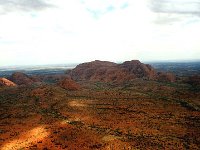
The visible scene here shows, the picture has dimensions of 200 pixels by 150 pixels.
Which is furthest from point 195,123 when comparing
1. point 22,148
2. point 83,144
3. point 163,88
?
point 163,88

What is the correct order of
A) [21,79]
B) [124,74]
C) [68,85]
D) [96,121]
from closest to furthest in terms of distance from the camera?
[96,121] < [68,85] < [21,79] < [124,74]

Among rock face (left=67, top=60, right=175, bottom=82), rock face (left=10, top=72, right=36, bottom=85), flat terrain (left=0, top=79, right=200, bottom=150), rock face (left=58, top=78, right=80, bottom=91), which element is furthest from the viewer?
rock face (left=67, top=60, right=175, bottom=82)

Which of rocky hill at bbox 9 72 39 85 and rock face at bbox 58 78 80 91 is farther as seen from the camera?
rocky hill at bbox 9 72 39 85

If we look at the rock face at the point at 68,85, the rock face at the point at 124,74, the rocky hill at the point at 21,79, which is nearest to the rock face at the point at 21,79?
the rocky hill at the point at 21,79

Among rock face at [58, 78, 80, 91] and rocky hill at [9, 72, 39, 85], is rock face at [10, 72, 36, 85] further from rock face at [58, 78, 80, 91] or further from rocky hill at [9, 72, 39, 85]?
rock face at [58, 78, 80, 91]

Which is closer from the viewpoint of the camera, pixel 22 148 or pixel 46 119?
pixel 22 148

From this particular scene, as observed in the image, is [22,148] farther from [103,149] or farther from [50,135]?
[103,149]

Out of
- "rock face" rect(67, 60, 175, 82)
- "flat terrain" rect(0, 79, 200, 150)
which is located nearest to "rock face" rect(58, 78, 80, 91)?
"flat terrain" rect(0, 79, 200, 150)

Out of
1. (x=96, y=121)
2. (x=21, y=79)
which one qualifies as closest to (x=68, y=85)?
(x=96, y=121)

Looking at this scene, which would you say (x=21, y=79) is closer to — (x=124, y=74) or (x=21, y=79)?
(x=21, y=79)
